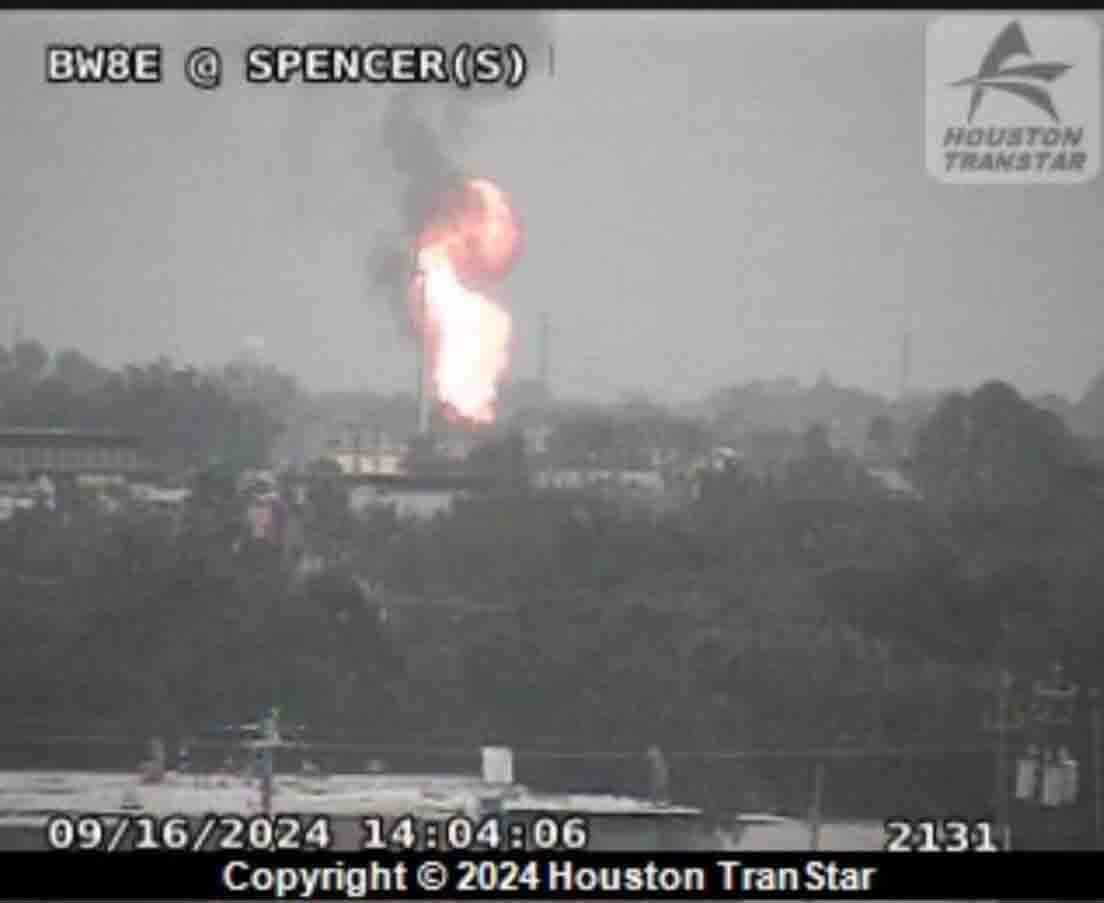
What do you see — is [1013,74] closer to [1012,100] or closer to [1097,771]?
[1012,100]

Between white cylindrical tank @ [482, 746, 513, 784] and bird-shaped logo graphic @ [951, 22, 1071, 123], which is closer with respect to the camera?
bird-shaped logo graphic @ [951, 22, 1071, 123]

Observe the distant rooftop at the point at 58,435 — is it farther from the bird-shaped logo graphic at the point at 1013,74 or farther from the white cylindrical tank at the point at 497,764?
the bird-shaped logo graphic at the point at 1013,74

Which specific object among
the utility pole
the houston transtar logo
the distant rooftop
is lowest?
the utility pole

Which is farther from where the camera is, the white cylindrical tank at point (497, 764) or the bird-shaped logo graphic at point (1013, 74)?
the white cylindrical tank at point (497, 764)

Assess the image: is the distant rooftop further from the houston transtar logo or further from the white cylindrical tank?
the houston transtar logo

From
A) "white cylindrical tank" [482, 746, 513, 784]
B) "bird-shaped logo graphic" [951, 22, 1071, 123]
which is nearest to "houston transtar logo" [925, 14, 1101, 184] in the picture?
"bird-shaped logo graphic" [951, 22, 1071, 123]

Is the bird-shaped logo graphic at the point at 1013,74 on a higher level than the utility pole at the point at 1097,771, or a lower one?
higher

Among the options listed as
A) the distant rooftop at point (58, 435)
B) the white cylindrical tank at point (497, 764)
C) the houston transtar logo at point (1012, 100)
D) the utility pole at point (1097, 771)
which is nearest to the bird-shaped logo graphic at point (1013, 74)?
the houston transtar logo at point (1012, 100)

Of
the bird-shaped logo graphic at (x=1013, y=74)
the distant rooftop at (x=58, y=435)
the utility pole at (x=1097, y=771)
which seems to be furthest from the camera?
the distant rooftop at (x=58, y=435)

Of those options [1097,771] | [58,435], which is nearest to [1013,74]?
[1097,771]
